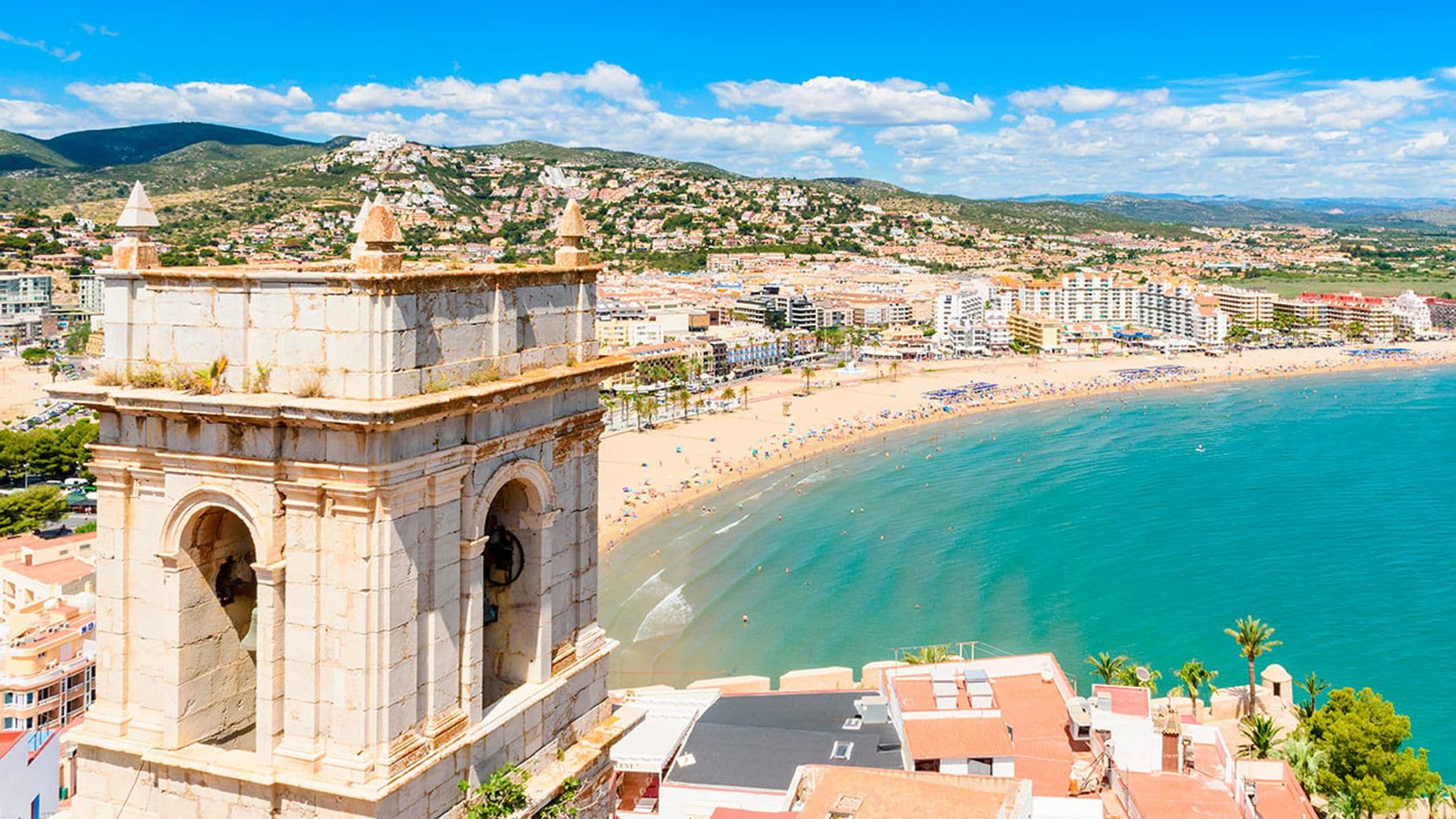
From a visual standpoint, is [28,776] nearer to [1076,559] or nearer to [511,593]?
[511,593]

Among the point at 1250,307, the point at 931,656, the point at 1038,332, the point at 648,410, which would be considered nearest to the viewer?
the point at 931,656

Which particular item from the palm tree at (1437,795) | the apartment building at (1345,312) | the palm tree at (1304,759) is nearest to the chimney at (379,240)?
the palm tree at (1304,759)

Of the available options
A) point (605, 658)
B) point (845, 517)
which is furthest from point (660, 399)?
point (605, 658)

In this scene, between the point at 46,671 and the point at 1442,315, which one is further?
the point at 1442,315

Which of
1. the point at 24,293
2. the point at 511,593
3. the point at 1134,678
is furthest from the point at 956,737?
the point at 24,293

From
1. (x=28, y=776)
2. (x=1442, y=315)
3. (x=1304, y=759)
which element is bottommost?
(x=1304, y=759)

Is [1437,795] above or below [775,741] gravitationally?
below

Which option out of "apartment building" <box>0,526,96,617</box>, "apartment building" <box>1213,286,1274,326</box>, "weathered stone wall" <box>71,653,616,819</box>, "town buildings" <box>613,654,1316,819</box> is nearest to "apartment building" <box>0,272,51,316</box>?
"apartment building" <box>0,526,96,617</box>
